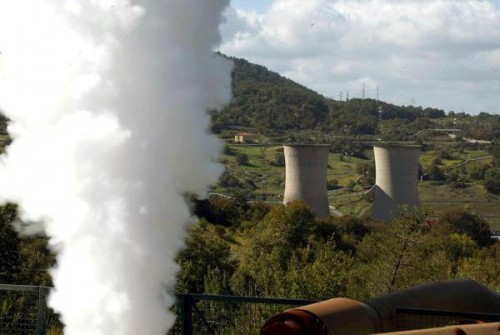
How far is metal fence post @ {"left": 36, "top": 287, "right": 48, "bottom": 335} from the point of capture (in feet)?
50.5

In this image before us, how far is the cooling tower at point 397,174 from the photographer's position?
82.0 meters

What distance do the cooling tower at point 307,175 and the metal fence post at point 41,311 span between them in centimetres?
6412

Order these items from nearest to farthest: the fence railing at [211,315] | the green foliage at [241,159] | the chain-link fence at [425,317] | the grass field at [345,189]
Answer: the chain-link fence at [425,317] → the fence railing at [211,315] → the grass field at [345,189] → the green foliage at [241,159]

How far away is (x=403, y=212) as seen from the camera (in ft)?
134

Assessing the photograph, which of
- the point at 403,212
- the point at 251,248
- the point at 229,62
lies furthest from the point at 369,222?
the point at 229,62

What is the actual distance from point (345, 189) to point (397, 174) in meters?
58.8

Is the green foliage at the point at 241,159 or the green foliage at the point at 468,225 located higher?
the green foliage at the point at 241,159

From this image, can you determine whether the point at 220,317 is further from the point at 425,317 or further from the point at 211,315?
the point at 425,317

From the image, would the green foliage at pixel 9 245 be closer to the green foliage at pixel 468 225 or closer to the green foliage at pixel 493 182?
the green foliage at pixel 468 225

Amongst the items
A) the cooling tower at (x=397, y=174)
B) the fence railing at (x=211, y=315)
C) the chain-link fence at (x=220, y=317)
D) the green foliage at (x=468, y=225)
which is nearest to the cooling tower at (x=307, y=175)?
the cooling tower at (x=397, y=174)

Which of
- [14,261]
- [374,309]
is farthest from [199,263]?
[374,309]

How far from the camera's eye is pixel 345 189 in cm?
14150

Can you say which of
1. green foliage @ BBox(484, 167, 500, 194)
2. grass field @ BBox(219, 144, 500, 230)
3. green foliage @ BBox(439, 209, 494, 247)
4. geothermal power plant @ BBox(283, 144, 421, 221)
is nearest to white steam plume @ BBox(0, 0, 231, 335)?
geothermal power plant @ BBox(283, 144, 421, 221)

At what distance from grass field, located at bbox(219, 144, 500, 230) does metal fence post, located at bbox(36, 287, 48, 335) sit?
107 metres
